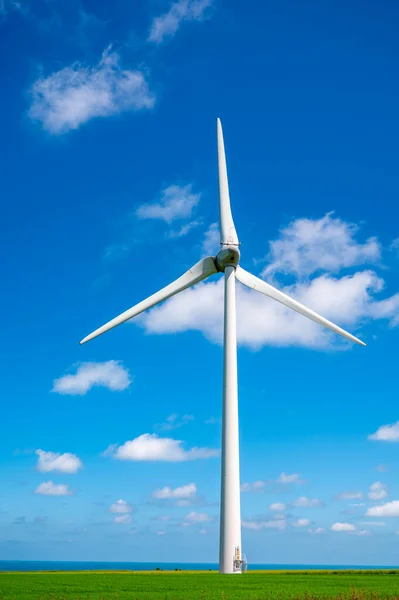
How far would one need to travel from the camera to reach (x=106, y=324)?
164 ft

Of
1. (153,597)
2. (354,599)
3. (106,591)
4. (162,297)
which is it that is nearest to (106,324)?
(162,297)

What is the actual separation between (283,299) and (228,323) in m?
6.73

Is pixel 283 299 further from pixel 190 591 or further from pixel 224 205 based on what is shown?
pixel 190 591

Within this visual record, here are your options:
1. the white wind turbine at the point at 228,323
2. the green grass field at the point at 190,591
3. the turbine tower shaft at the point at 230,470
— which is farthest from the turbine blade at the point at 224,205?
the green grass field at the point at 190,591

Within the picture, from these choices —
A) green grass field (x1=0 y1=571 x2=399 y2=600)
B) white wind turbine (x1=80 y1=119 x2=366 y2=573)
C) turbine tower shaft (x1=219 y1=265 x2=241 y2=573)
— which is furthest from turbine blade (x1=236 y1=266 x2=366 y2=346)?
green grass field (x1=0 y1=571 x2=399 y2=600)

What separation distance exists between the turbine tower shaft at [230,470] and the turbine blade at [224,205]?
8.42 m

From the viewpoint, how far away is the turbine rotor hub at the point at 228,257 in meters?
51.0

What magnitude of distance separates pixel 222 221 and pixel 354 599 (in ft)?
112

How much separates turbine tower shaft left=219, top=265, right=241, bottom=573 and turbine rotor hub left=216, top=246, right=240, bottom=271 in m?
6.03

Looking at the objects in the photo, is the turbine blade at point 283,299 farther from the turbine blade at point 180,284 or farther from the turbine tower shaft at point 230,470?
the turbine tower shaft at point 230,470

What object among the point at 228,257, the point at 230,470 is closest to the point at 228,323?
the point at 228,257

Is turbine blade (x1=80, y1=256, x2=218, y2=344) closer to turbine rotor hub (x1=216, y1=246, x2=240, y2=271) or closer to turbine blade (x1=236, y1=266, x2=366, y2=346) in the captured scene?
turbine rotor hub (x1=216, y1=246, x2=240, y2=271)

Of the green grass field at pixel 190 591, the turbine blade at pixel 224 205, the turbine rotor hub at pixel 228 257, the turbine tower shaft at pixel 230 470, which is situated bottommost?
the green grass field at pixel 190 591

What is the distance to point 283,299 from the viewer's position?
172ft
